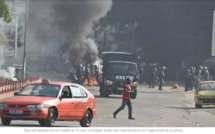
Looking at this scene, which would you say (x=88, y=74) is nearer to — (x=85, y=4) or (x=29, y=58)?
(x=85, y=4)

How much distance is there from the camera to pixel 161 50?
75.5 metres

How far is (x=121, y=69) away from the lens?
4012 centimetres

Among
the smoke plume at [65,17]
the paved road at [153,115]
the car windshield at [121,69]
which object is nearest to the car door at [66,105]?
the paved road at [153,115]

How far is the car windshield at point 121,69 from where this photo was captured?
40.0m

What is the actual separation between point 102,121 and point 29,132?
689cm

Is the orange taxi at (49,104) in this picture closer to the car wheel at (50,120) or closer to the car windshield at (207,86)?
the car wheel at (50,120)

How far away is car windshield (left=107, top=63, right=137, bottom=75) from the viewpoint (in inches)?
1576

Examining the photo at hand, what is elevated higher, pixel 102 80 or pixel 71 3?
pixel 71 3

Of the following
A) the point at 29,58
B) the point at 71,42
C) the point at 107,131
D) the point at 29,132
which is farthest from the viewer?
the point at 29,58

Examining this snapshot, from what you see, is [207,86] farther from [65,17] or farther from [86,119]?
[65,17]

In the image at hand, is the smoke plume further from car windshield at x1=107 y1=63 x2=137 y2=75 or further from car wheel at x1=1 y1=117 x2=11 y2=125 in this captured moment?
car wheel at x1=1 y1=117 x2=11 y2=125

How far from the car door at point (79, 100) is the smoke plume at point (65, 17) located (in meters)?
27.0

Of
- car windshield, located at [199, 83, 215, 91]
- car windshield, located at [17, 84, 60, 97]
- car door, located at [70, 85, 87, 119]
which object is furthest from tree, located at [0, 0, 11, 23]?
car windshield, located at [17, 84, 60, 97]

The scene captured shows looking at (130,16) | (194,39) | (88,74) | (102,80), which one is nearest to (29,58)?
(130,16)
